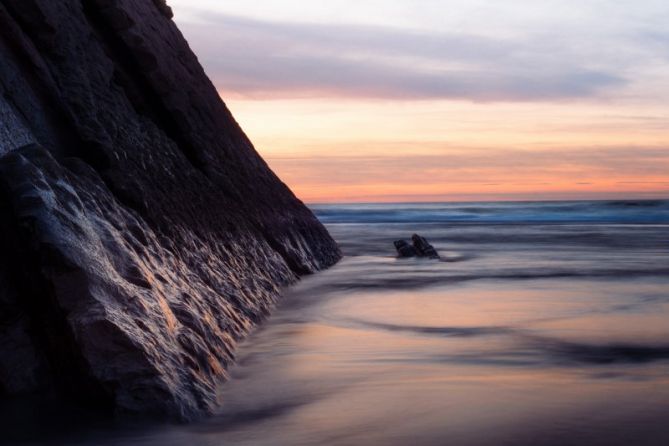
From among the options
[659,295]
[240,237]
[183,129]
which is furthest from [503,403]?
[659,295]

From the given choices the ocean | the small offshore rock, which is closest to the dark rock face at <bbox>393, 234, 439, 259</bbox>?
the small offshore rock

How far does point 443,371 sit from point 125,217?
1.88m

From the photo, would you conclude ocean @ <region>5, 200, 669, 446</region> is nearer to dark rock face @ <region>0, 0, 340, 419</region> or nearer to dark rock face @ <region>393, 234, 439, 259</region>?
dark rock face @ <region>0, 0, 340, 419</region>

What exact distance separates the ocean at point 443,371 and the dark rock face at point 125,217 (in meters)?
0.22

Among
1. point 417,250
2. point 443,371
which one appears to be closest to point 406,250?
point 417,250

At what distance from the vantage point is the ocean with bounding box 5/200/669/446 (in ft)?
10.1

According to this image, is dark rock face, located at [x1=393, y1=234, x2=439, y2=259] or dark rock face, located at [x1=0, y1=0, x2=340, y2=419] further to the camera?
dark rock face, located at [x1=393, y1=234, x2=439, y2=259]

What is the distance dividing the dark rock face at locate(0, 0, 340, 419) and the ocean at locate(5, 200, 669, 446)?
22 centimetres

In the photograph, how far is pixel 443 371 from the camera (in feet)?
13.8

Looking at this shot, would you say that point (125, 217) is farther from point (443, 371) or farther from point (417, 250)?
point (417, 250)

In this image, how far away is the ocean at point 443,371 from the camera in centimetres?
309

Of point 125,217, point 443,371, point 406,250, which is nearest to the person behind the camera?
point 443,371

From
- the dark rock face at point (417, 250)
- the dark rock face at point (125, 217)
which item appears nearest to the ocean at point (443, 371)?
the dark rock face at point (125, 217)

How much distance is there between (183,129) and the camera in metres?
7.01
